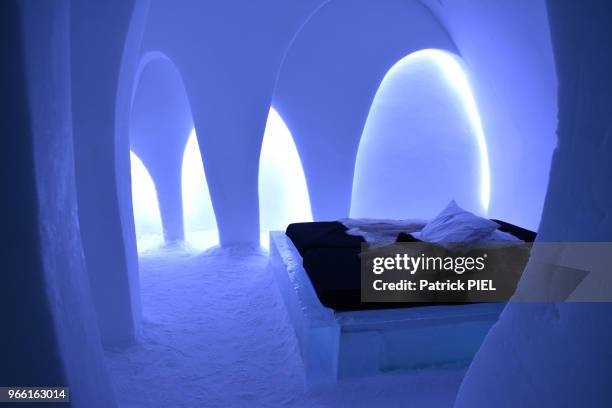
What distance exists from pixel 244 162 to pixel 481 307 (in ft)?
12.7

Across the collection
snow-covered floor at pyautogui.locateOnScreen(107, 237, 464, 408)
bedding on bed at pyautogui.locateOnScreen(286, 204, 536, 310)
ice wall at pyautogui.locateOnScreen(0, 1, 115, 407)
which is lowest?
snow-covered floor at pyautogui.locateOnScreen(107, 237, 464, 408)

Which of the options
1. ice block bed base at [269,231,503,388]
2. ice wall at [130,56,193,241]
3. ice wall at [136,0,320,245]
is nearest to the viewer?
ice block bed base at [269,231,503,388]

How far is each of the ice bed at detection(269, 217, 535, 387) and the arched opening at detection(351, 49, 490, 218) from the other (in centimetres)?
402

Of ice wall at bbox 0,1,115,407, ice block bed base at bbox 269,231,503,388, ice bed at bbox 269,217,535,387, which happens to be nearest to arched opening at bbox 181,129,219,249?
ice bed at bbox 269,217,535,387

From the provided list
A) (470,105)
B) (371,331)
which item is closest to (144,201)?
(371,331)

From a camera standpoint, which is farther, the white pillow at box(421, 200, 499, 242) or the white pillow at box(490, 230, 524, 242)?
the white pillow at box(490, 230, 524, 242)

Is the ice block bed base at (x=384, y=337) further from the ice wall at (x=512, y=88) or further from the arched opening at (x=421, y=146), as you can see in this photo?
the arched opening at (x=421, y=146)

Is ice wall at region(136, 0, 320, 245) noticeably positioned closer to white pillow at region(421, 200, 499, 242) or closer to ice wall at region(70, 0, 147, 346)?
ice wall at region(70, 0, 147, 346)

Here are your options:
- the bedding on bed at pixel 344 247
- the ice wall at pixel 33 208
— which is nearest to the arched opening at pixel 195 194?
the bedding on bed at pixel 344 247

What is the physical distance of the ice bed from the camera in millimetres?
2551

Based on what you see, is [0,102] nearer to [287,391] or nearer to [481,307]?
[287,391]

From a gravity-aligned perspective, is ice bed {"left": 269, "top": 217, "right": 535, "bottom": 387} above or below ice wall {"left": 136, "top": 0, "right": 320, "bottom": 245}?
below

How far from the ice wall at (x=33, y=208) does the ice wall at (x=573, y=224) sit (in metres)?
1.38

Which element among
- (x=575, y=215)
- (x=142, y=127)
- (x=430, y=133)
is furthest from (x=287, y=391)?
(x=430, y=133)
